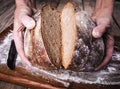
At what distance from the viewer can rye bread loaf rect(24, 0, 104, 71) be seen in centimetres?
129

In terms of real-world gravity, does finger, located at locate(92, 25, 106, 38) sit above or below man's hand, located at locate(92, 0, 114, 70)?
above

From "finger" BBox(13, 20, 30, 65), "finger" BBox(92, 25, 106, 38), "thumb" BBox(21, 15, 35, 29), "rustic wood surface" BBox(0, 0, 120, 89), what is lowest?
"rustic wood surface" BBox(0, 0, 120, 89)

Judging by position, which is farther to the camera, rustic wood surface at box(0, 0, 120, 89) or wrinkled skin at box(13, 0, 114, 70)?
rustic wood surface at box(0, 0, 120, 89)

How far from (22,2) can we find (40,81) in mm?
636

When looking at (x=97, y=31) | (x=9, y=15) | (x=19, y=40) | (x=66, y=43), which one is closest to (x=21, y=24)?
(x=19, y=40)

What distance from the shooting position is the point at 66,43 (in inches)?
53.2

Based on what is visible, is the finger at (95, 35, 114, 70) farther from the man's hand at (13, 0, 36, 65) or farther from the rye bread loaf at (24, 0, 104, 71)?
the man's hand at (13, 0, 36, 65)

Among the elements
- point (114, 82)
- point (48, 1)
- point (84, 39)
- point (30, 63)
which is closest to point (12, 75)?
point (30, 63)

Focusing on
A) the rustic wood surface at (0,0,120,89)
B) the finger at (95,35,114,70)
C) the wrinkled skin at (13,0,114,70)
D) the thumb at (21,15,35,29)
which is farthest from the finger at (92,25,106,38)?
the rustic wood surface at (0,0,120,89)

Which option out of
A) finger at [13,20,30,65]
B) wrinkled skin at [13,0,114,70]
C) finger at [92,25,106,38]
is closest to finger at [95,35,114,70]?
wrinkled skin at [13,0,114,70]

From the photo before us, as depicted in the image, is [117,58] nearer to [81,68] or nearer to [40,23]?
[81,68]

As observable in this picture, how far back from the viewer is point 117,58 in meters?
1.46

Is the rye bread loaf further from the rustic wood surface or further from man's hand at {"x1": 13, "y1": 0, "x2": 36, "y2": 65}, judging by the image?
the rustic wood surface

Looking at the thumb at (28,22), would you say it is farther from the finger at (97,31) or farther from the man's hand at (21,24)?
the finger at (97,31)
